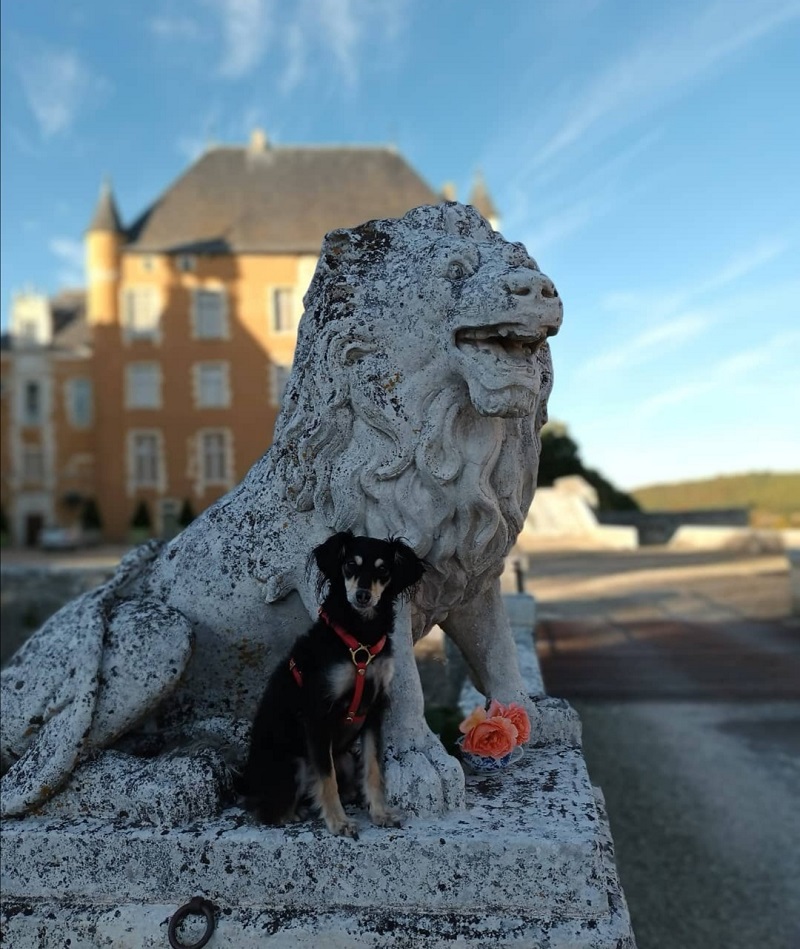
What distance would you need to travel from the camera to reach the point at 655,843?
374cm

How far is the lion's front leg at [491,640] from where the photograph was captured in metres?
2.12

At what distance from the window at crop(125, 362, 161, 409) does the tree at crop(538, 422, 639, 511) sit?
546 inches

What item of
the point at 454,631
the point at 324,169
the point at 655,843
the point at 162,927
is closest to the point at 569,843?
the point at 454,631

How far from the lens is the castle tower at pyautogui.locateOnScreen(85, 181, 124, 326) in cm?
2597

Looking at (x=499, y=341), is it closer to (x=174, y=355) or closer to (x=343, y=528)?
(x=343, y=528)

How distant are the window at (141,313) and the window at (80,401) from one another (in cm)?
286

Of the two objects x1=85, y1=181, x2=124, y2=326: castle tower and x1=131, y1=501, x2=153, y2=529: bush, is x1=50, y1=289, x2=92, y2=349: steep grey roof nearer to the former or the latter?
x1=85, y1=181, x2=124, y2=326: castle tower

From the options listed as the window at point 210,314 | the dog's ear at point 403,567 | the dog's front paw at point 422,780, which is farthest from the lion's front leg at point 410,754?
the window at point 210,314

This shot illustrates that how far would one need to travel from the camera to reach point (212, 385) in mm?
27594

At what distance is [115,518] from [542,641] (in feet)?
71.6

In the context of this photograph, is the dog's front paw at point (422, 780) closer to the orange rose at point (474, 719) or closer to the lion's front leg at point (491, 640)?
the orange rose at point (474, 719)

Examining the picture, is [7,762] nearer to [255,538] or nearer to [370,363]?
[255,538]

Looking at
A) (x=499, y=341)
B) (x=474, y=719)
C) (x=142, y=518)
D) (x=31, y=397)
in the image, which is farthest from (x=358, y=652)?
(x=31, y=397)

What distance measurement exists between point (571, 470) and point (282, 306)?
12.2 metres
